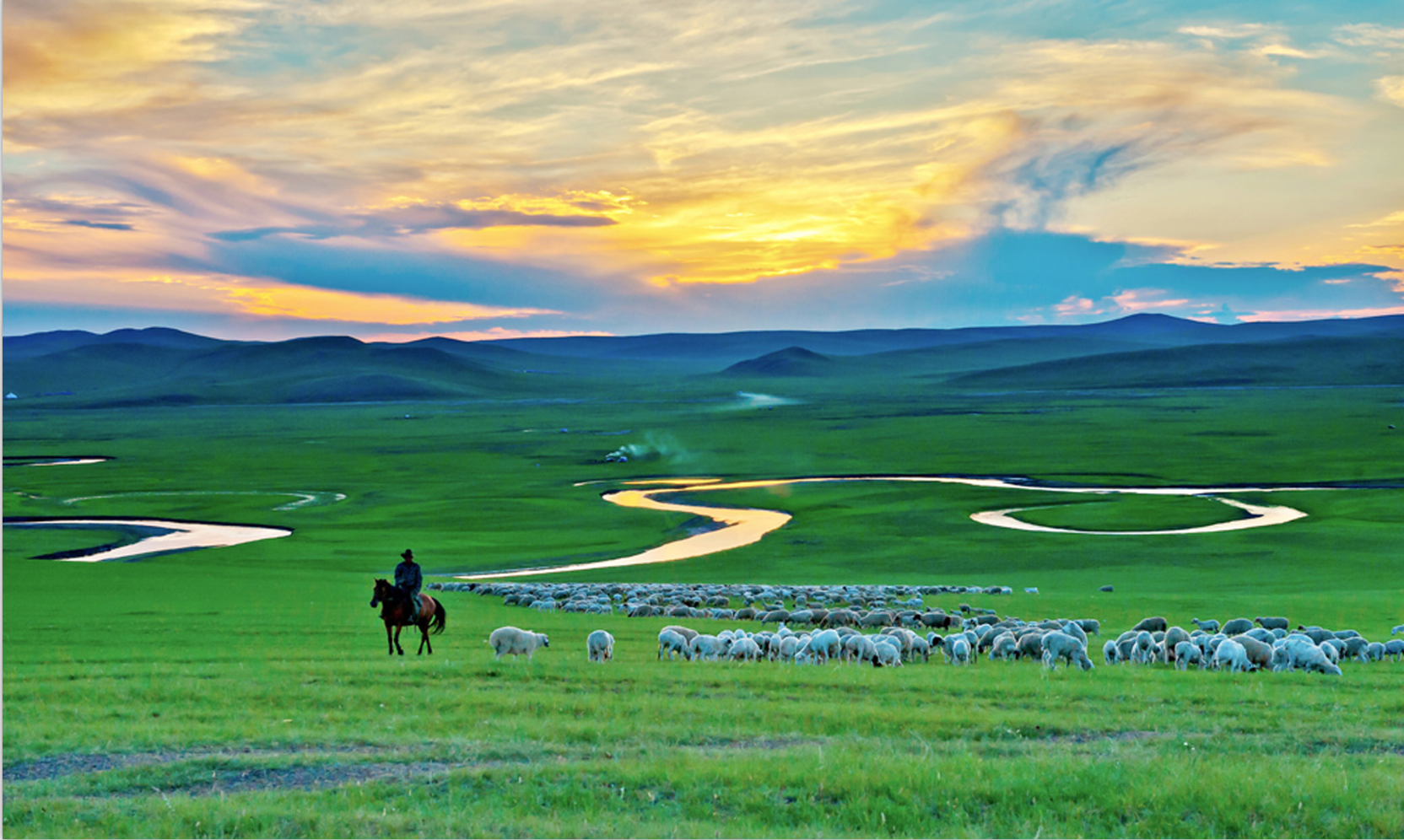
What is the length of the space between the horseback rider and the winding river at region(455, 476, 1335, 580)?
79.1 ft

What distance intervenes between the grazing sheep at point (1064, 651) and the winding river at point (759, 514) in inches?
1164

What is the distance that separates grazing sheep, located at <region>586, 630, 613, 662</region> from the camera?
20.8 meters

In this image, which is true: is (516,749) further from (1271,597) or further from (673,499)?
(673,499)

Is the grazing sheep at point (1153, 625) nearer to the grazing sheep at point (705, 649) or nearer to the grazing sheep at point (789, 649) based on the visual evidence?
the grazing sheep at point (789, 649)

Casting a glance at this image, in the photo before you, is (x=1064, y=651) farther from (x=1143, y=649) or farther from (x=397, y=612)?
(x=397, y=612)

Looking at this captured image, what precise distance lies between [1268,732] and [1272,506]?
6154 centimetres

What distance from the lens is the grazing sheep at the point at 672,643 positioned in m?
21.8

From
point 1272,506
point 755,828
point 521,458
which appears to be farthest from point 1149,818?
point 521,458

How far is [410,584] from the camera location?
21688 millimetres

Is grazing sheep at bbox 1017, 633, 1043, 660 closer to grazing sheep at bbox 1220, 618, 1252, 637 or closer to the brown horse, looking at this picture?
grazing sheep at bbox 1220, 618, 1252, 637

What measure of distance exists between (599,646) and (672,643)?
1.67 meters

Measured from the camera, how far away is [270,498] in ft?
276

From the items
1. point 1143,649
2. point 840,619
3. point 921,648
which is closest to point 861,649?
point 921,648

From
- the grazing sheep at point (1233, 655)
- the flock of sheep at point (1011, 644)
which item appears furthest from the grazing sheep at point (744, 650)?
the grazing sheep at point (1233, 655)
